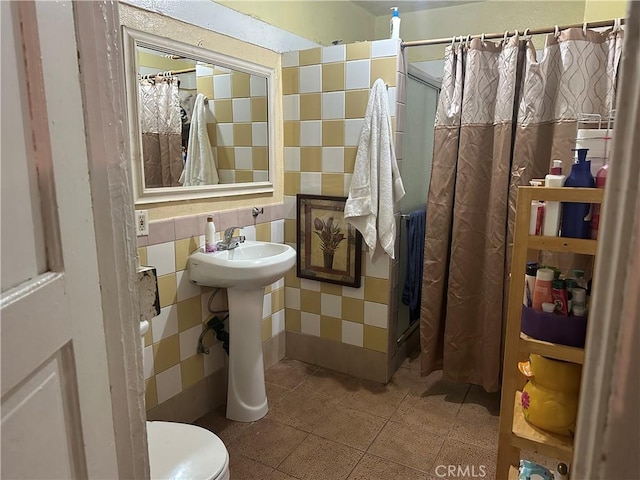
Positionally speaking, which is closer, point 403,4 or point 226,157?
point 226,157

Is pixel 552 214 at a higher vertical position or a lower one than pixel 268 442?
higher

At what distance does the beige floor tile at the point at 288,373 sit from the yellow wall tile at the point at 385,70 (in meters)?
1.67

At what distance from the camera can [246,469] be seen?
73.2 inches

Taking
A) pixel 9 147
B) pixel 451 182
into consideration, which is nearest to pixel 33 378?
pixel 9 147

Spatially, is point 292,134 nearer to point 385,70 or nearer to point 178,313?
point 385,70

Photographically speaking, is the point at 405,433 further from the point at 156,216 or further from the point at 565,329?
the point at 156,216

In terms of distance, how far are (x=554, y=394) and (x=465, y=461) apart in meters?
0.84

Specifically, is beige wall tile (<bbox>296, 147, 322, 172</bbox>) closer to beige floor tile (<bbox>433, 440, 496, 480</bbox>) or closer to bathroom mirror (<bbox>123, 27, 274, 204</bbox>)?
bathroom mirror (<bbox>123, 27, 274, 204</bbox>)

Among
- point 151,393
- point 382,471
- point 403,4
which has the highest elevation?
point 403,4

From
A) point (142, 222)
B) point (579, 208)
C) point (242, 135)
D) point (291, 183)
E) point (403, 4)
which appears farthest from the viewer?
point (403, 4)

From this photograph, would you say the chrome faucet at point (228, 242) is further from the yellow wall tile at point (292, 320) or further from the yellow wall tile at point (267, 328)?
the yellow wall tile at point (292, 320)

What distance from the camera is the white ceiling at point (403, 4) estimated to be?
10.4 feet

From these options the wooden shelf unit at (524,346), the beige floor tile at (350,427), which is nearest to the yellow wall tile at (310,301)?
the beige floor tile at (350,427)

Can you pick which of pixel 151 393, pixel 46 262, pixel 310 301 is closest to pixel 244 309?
pixel 151 393
